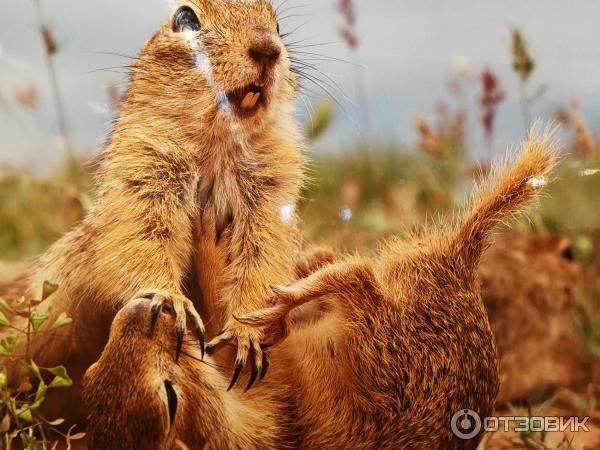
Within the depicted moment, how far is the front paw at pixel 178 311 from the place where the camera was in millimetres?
1533

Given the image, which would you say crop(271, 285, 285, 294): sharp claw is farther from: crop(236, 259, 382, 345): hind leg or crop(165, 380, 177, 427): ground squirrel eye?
crop(165, 380, 177, 427): ground squirrel eye

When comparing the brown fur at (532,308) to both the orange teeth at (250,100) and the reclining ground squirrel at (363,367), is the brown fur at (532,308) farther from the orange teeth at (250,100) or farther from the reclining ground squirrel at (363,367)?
the orange teeth at (250,100)

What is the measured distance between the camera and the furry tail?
1867 mm

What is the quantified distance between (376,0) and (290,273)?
2.37 feet

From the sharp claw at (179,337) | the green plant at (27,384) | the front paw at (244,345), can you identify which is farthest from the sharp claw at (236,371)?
the green plant at (27,384)

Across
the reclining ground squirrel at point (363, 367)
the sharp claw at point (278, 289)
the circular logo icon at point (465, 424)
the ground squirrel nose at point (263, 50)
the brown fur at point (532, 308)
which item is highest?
the ground squirrel nose at point (263, 50)

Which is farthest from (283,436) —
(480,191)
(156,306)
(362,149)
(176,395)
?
(362,149)

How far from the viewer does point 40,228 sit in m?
2.85

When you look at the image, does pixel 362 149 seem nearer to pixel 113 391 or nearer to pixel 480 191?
pixel 480 191

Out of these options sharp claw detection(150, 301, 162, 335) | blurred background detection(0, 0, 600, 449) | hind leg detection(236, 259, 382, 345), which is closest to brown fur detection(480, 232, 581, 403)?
blurred background detection(0, 0, 600, 449)

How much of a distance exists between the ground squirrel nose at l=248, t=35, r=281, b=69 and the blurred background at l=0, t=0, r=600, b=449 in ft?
0.59

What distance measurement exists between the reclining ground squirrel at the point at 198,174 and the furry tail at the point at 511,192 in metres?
0.40

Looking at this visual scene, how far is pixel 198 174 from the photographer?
1.78m

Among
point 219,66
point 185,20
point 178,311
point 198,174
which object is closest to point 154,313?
point 178,311
